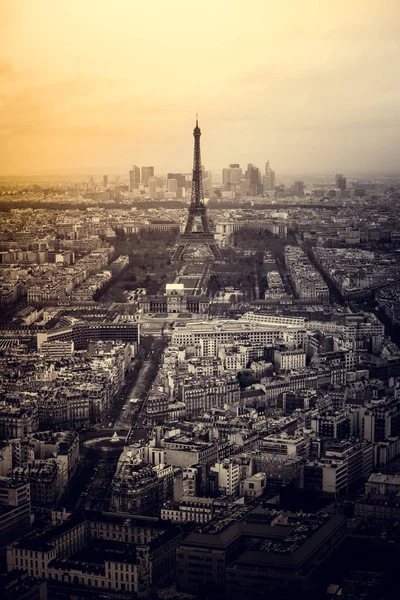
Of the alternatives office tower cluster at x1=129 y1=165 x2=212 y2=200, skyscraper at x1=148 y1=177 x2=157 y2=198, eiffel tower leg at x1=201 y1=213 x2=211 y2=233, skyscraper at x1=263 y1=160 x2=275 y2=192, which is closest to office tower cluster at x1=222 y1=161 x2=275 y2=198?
skyscraper at x1=263 y1=160 x2=275 y2=192

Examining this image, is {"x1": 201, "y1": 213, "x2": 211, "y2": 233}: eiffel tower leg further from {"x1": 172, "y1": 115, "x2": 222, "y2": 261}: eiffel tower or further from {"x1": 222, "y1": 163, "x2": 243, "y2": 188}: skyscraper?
{"x1": 222, "y1": 163, "x2": 243, "y2": 188}: skyscraper

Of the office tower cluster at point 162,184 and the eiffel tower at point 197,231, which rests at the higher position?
the office tower cluster at point 162,184

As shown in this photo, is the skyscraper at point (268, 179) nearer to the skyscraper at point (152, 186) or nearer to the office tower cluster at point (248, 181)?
the office tower cluster at point (248, 181)

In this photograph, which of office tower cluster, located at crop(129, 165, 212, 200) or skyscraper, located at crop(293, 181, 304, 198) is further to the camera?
office tower cluster, located at crop(129, 165, 212, 200)

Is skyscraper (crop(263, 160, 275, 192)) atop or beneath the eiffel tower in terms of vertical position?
atop

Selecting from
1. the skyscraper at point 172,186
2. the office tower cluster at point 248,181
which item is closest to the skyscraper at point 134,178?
the skyscraper at point 172,186

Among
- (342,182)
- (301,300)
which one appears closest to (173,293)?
(301,300)
